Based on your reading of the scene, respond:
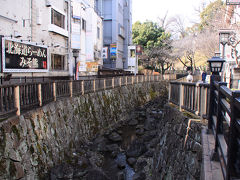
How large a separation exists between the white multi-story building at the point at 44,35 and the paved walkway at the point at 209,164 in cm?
1155

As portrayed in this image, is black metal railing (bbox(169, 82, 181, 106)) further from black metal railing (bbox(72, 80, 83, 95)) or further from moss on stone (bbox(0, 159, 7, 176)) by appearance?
moss on stone (bbox(0, 159, 7, 176))

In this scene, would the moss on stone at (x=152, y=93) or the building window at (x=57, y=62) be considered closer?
the building window at (x=57, y=62)

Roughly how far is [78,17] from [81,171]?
660 inches

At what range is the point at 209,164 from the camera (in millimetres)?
3705

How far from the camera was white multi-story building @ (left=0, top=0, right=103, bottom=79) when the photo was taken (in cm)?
1269

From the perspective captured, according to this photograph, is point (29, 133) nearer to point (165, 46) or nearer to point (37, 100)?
point (37, 100)

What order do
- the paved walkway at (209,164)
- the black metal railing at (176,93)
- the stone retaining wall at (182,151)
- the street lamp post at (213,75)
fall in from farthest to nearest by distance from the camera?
1. the black metal railing at (176,93)
2. the street lamp post at (213,75)
3. the stone retaining wall at (182,151)
4. the paved walkway at (209,164)

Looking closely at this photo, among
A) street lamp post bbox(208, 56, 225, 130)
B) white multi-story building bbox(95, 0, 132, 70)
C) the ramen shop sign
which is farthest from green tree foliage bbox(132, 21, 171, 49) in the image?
street lamp post bbox(208, 56, 225, 130)

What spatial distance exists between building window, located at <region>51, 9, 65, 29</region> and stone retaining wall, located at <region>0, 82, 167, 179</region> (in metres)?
7.57

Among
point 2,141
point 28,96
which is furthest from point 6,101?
point 28,96

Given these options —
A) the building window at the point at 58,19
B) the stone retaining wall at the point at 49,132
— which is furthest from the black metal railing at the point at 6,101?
the building window at the point at 58,19

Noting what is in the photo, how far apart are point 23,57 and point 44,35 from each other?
3777 millimetres

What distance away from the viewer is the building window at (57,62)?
18591 mm

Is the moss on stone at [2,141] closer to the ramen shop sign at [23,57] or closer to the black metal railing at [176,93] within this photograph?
the black metal railing at [176,93]
